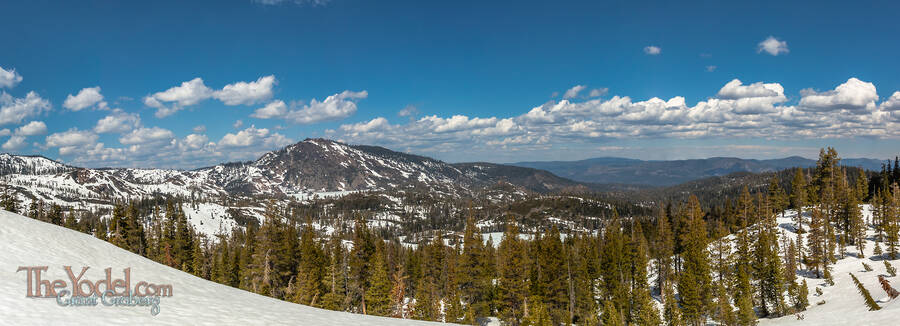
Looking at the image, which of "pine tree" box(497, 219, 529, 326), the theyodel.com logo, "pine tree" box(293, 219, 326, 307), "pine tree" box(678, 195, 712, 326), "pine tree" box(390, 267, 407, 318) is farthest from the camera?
"pine tree" box(678, 195, 712, 326)

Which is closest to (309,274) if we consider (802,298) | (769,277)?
(769,277)

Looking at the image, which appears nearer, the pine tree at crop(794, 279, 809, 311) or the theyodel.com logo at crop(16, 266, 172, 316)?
the theyodel.com logo at crop(16, 266, 172, 316)

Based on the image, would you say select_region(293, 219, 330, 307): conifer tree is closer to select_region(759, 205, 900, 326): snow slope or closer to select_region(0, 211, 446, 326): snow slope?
select_region(0, 211, 446, 326): snow slope

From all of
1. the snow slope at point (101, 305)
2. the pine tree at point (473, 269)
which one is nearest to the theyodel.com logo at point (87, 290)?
the snow slope at point (101, 305)

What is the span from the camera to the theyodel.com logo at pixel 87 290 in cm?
880

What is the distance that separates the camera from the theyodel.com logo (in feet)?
28.9

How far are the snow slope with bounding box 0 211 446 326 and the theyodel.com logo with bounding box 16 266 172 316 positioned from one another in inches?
5.3

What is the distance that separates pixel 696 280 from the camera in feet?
195

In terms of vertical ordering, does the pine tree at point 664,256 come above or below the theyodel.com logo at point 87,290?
below

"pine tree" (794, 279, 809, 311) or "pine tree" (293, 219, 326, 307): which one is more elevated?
"pine tree" (293, 219, 326, 307)

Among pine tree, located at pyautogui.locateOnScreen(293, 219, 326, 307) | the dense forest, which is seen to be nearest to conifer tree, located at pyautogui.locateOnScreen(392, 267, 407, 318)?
the dense forest

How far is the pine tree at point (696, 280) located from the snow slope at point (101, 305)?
53.6 meters

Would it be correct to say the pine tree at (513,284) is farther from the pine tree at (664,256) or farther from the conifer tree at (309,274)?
the pine tree at (664,256)

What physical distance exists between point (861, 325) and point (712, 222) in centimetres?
12077
